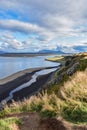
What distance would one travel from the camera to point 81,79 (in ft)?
60.5

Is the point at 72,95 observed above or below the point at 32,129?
above

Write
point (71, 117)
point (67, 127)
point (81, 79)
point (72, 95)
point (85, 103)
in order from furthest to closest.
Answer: point (81, 79), point (72, 95), point (85, 103), point (71, 117), point (67, 127)

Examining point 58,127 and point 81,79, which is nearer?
point 58,127

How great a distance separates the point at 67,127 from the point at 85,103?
213 cm

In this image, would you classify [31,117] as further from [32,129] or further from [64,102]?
[64,102]

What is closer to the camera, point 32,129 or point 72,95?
point 32,129

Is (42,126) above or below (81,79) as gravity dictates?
below

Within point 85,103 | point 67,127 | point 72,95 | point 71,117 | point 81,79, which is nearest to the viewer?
point 67,127

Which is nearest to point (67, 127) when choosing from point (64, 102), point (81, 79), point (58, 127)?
point (58, 127)

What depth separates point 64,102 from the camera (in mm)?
13703

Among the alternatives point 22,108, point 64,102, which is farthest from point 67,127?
point 22,108

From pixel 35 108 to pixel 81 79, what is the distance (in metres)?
5.50

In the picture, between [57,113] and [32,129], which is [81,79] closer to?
[57,113]

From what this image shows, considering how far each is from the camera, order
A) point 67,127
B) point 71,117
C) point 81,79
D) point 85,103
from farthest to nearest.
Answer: point 81,79, point 85,103, point 71,117, point 67,127
